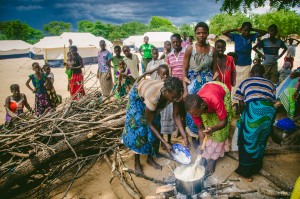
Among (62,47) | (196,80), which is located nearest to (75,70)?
(196,80)

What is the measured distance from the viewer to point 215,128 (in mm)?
2369

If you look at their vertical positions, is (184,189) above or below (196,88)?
below

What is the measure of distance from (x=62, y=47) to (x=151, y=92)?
69.3 feet

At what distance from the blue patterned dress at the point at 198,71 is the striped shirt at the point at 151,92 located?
84 centimetres

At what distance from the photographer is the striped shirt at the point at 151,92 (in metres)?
2.27

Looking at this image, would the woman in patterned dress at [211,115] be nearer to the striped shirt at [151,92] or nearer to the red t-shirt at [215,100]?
the red t-shirt at [215,100]

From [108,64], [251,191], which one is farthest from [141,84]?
[108,64]

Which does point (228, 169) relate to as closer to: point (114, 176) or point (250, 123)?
point (250, 123)

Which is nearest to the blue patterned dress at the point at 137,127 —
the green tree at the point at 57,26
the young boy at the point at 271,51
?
the young boy at the point at 271,51

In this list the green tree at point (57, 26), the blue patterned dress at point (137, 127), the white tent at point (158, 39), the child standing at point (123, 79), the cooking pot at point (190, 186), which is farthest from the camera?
the green tree at point (57, 26)

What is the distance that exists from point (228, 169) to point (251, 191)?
1.99 feet

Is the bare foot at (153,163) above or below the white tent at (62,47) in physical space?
below

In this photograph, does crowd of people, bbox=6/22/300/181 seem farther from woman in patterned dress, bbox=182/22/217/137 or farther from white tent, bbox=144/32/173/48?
white tent, bbox=144/32/173/48

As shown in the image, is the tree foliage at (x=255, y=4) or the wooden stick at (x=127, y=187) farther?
the tree foliage at (x=255, y=4)
